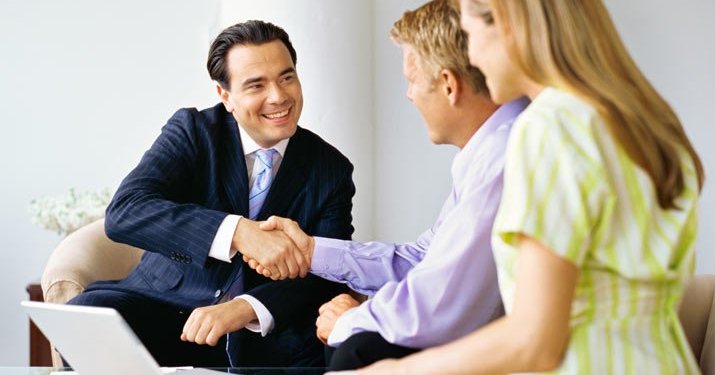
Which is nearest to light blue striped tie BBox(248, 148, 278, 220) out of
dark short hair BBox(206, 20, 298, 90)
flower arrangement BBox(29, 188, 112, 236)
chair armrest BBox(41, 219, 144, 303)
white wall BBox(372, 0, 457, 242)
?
dark short hair BBox(206, 20, 298, 90)

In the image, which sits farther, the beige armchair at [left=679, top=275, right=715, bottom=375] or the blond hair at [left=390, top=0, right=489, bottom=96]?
the beige armchair at [left=679, top=275, right=715, bottom=375]

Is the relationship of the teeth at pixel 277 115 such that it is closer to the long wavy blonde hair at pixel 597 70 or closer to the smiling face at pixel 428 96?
the smiling face at pixel 428 96

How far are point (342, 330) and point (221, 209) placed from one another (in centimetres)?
95

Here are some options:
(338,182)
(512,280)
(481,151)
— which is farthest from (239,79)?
(512,280)

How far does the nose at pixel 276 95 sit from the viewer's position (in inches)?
112

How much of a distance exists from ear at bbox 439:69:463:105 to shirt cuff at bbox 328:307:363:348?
0.45 m

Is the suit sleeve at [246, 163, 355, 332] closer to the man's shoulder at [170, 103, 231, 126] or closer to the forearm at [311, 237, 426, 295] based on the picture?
the forearm at [311, 237, 426, 295]

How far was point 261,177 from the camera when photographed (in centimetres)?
294

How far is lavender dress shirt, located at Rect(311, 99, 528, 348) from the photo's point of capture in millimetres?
1827

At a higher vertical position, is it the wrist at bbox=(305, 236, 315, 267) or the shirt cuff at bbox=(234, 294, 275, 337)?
the wrist at bbox=(305, 236, 315, 267)

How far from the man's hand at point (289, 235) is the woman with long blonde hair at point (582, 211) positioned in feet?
3.40

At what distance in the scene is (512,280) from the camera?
151 cm

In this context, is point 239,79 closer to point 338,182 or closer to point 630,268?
point 338,182

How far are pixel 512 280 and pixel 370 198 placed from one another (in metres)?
3.18
